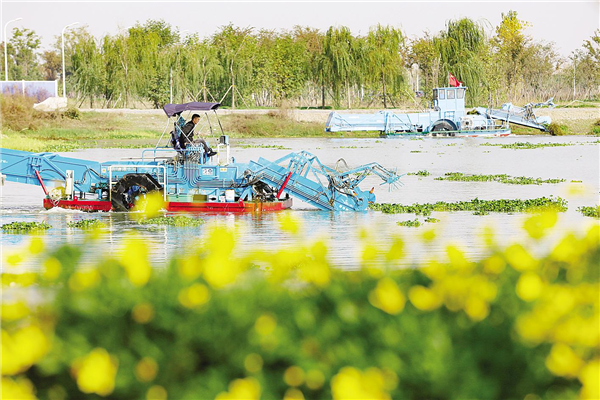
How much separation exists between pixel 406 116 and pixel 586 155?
63.9 feet

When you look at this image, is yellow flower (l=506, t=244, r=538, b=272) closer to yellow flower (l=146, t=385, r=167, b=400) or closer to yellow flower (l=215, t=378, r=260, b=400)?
yellow flower (l=215, t=378, r=260, b=400)

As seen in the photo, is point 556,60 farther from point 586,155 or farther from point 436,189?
point 436,189

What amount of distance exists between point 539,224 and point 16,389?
90.5 inches

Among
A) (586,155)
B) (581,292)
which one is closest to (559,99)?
(586,155)

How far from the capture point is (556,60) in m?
92.6

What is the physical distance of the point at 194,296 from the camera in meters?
3.35

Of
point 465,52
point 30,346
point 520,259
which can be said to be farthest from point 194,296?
point 465,52

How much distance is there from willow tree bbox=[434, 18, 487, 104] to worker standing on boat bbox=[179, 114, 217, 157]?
191 feet

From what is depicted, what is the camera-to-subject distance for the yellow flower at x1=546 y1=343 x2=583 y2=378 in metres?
3.02

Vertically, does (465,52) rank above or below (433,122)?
above

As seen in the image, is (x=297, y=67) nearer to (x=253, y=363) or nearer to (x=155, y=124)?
(x=155, y=124)

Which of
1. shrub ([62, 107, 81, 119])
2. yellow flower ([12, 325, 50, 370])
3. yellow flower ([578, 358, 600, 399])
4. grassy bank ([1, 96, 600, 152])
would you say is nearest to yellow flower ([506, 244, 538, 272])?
yellow flower ([578, 358, 600, 399])

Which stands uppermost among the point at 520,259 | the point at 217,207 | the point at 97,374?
the point at 520,259

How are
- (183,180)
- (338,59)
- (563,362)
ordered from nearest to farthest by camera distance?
(563,362) < (183,180) < (338,59)
